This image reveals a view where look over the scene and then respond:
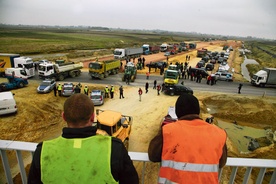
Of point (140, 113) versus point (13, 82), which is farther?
point (13, 82)

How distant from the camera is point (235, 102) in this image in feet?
75.8

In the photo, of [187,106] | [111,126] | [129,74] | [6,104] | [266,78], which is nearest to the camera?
Answer: [187,106]

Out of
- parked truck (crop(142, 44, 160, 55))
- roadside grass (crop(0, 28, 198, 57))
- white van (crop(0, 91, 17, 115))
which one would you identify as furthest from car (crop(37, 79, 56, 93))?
parked truck (crop(142, 44, 160, 55))

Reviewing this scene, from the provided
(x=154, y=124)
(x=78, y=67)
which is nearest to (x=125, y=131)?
(x=154, y=124)

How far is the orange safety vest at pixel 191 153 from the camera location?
2.15m

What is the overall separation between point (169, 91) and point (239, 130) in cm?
886

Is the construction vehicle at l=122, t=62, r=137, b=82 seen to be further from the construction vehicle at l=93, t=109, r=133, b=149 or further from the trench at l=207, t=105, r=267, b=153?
the construction vehicle at l=93, t=109, r=133, b=149

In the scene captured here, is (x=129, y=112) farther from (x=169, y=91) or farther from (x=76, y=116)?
(x=76, y=116)

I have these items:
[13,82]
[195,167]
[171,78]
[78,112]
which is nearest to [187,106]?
[195,167]

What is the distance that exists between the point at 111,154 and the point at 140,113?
55.0ft

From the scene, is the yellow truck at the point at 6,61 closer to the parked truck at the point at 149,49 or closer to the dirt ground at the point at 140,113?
the dirt ground at the point at 140,113

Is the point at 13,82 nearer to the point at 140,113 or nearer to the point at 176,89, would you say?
the point at 140,113

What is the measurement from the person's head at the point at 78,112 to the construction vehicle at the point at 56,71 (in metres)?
28.1

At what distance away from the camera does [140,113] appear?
18.6 m
